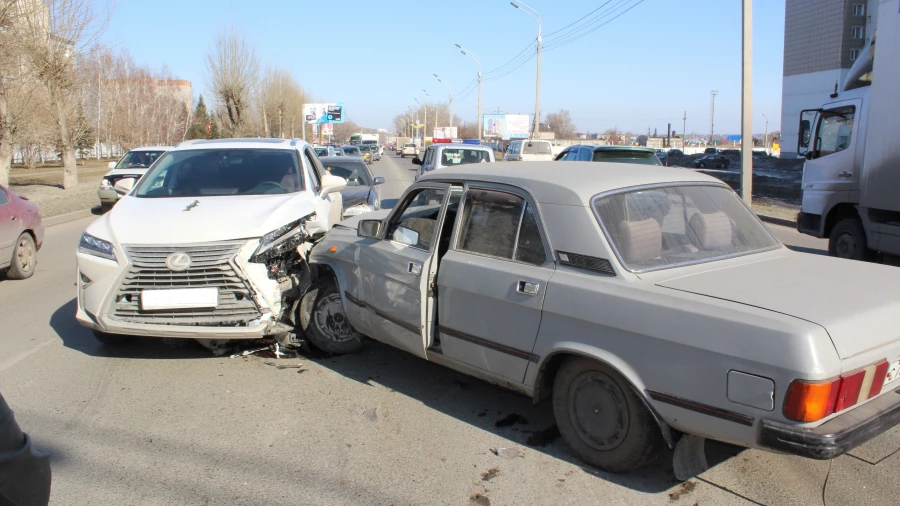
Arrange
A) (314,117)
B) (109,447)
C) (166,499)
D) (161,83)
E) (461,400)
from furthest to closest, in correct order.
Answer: (314,117) < (161,83) < (461,400) < (109,447) < (166,499)

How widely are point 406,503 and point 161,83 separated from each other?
69.3 metres

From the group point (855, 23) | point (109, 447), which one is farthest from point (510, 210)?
point (855, 23)

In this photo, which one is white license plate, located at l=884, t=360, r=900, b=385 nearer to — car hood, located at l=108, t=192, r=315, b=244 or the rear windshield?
car hood, located at l=108, t=192, r=315, b=244

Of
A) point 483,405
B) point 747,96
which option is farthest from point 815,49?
point 483,405

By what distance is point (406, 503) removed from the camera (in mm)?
3383

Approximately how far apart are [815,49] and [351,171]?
7311 centimetres

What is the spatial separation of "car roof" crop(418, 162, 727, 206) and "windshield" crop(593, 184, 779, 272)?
8 cm

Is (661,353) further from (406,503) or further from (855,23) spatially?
(855,23)

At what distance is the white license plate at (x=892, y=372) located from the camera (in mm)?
3142

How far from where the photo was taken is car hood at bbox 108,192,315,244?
17.2 ft

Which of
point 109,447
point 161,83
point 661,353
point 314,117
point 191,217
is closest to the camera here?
point 661,353

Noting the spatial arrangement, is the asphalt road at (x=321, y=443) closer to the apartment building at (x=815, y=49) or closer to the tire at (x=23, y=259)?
the tire at (x=23, y=259)

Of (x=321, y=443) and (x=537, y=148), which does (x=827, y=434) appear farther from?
(x=537, y=148)

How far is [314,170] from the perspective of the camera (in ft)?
25.8
